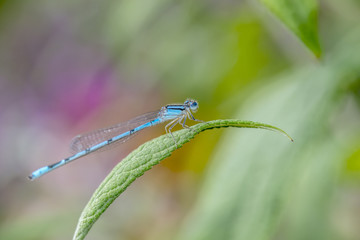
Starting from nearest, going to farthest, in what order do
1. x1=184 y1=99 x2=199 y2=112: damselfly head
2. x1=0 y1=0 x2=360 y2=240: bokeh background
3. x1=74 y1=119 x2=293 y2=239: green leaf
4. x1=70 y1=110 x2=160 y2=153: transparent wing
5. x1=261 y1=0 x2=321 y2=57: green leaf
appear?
x1=74 y1=119 x2=293 y2=239: green leaf
x1=261 y1=0 x2=321 y2=57: green leaf
x1=0 y1=0 x2=360 y2=240: bokeh background
x1=184 y1=99 x2=199 y2=112: damselfly head
x1=70 y1=110 x2=160 y2=153: transparent wing

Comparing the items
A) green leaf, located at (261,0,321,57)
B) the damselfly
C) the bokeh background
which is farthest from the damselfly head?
green leaf, located at (261,0,321,57)

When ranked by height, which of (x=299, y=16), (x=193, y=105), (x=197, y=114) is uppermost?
(x=197, y=114)

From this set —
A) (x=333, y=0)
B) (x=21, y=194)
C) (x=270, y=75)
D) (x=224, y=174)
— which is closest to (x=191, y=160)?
(x=270, y=75)

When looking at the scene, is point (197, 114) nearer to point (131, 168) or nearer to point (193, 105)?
point (193, 105)

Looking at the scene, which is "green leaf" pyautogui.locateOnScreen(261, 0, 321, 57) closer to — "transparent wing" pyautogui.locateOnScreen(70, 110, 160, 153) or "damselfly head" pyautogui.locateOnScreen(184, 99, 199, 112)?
"damselfly head" pyautogui.locateOnScreen(184, 99, 199, 112)

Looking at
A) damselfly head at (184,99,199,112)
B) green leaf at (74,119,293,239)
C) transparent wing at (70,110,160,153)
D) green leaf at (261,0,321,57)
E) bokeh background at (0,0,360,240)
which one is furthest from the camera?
transparent wing at (70,110,160,153)

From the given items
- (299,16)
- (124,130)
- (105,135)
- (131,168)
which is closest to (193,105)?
(124,130)

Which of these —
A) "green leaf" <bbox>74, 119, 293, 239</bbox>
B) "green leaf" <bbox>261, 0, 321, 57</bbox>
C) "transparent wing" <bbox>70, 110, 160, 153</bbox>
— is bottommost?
"green leaf" <bbox>74, 119, 293, 239</bbox>

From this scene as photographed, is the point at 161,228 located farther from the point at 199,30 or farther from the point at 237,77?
the point at 199,30
